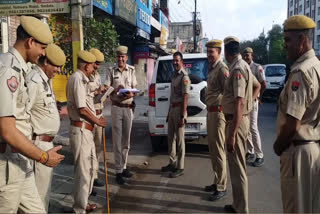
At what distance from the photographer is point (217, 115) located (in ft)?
14.8

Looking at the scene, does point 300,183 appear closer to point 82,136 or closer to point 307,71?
point 307,71

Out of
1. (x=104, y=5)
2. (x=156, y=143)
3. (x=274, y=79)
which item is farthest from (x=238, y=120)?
(x=274, y=79)

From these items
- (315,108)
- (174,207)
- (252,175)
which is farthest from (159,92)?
(315,108)

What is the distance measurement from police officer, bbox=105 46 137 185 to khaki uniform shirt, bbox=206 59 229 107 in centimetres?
136

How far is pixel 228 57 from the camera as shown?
157 inches

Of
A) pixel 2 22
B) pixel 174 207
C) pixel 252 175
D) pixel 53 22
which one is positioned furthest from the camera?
pixel 2 22

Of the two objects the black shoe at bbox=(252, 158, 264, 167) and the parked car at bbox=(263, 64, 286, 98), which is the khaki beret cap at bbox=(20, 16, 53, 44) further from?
the parked car at bbox=(263, 64, 286, 98)

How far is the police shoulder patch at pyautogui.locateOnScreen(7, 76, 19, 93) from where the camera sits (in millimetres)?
2021

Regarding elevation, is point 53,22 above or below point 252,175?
above

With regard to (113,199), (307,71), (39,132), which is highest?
(307,71)

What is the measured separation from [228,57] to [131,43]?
1884 centimetres

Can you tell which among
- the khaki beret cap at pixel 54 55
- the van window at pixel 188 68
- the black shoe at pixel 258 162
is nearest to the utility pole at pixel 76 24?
the van window at pixel 188 68

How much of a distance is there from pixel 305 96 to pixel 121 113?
11.2ft

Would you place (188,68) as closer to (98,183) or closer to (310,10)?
(98,183)
